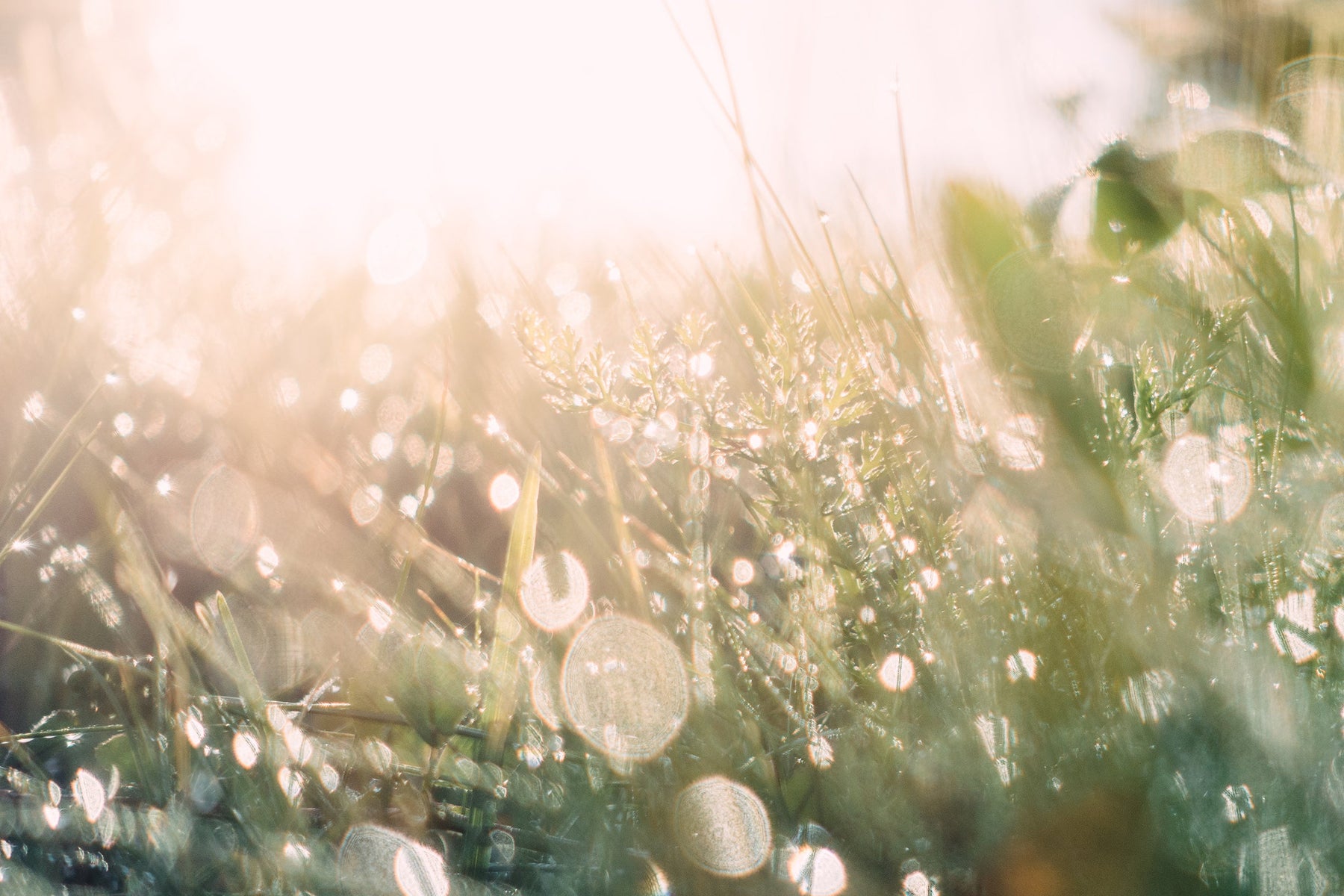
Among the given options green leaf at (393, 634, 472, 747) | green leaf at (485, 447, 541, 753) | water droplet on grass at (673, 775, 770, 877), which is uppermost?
green leaf at (485, 447, 541, 753)

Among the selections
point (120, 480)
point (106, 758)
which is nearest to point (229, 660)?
point (106, 758)

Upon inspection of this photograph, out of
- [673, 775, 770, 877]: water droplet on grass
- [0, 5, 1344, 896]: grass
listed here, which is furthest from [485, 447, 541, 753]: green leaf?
[673, 775, 770, 877]: water droplet on grass

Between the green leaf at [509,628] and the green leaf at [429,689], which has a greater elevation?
the green leaf at [509,628]

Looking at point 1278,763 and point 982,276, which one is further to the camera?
point 982,276

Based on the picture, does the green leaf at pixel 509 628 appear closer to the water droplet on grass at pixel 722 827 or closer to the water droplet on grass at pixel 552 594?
the water droplet on grass at pixel 552 594

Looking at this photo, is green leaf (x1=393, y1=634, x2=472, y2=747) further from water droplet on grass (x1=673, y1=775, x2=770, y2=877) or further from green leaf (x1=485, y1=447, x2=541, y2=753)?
water droplet on grass (x1=673, y1=775, x2=770, y2=877)

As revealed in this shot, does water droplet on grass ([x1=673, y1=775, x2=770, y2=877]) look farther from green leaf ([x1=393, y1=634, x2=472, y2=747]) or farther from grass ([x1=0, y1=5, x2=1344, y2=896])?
green leaf ([x1=393, y1=634, x2=472, y2=747])

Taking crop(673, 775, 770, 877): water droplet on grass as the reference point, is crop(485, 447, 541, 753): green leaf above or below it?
above

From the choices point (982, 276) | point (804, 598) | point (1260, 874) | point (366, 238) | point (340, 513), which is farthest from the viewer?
point (366, 238)

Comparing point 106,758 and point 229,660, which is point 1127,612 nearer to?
point 229,660

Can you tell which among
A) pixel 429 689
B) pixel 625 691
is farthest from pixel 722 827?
pixel 429 689

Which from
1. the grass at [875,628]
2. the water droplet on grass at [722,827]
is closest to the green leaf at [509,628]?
the grass at [875,628]
